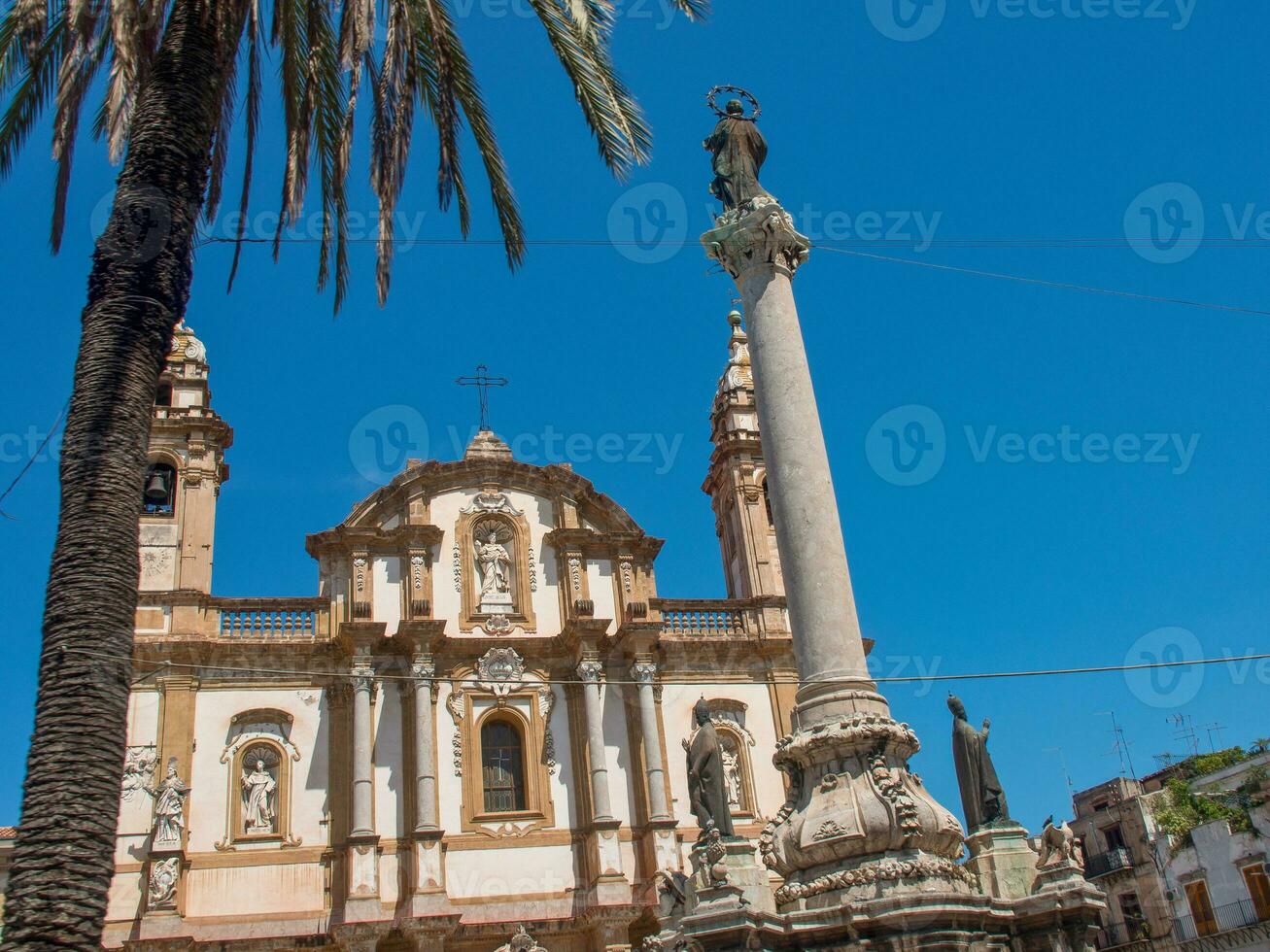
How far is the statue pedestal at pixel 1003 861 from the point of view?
12133 mm

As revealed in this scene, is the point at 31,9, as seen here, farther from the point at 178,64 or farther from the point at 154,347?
the point at 154,347

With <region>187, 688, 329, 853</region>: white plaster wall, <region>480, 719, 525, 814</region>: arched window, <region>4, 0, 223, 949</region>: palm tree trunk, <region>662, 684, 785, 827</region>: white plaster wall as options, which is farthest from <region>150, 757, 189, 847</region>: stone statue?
<region>4, 0, 223, 949</region>: palm tree trunk

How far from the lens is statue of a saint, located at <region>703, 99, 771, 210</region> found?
14.7m

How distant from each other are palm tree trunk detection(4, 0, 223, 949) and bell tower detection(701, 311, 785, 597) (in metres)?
19.7

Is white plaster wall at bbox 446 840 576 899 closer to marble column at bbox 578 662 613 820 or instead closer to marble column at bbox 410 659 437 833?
marble column at bbox 410 659 437 833

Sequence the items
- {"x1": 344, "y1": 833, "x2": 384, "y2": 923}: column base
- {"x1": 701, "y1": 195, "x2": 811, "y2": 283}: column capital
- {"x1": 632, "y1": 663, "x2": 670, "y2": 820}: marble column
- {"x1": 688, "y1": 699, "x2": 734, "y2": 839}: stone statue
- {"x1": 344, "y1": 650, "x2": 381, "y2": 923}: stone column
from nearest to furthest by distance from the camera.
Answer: {"x1": 688, "y1": 699, "x2": 734, "y2": 839}: stone statue → {"x1": 701, "y1": 195, "x2": 811, "y2": 283}: column capital → {"x1": 344, "y1": 833, "x2": 384, "y2": 923}: column base → {"x1": 344, "y1": 650, "x2": 381, "y2": 923}: stone column → {"x1": 632, "y1": 663, "x2": 670, "y2": 820}: marble column

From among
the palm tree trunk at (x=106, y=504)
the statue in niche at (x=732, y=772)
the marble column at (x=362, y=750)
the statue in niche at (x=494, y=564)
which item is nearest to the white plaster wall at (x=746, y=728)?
the statue in niche at (x=732, y=772)

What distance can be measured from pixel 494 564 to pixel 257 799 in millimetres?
7020

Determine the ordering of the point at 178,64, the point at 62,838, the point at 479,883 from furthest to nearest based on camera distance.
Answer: the point at 479,883
the point at 178,64
the point at 62,838

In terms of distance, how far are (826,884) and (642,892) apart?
14.1 meters

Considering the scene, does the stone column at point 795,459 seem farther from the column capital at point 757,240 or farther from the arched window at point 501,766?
the arched window at point 501,766

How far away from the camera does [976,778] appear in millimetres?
13383

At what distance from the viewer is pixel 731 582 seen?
101 feet

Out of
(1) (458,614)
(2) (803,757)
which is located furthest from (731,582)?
(2) (803,757)
